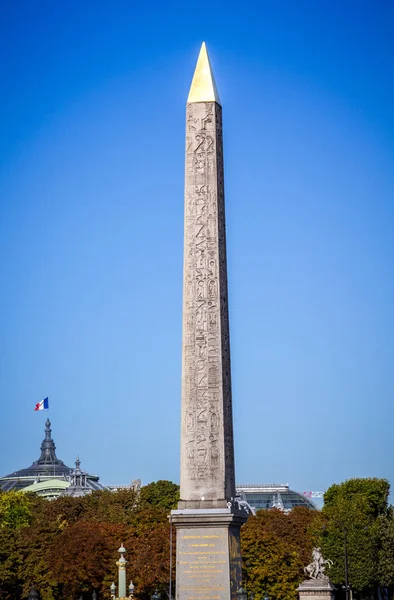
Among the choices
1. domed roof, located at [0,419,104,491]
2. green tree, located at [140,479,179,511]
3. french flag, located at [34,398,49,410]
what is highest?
domed roof, located at [0,419,104,491]

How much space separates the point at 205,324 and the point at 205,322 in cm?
5

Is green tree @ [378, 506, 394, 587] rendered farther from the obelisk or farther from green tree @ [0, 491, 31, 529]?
the obelisk

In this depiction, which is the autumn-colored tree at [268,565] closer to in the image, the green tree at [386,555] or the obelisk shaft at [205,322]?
the green tree at [386,555]

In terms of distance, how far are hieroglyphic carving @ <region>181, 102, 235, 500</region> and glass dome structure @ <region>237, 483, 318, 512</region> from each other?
106390 mm

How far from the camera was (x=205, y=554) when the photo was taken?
27.5 meters

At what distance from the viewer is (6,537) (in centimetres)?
6325

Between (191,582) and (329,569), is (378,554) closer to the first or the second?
(329,569)

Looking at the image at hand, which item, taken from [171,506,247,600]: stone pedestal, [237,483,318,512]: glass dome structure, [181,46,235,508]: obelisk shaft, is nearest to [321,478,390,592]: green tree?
[171,506,247,600]: stone pedestal

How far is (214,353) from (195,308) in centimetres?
114

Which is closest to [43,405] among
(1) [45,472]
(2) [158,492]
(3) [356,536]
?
(2) [158,492]

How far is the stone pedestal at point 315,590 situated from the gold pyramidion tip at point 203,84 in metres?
33.5

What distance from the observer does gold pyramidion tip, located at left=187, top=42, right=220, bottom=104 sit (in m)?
30.3

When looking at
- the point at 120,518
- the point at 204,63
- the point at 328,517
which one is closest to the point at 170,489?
the point at 120,518

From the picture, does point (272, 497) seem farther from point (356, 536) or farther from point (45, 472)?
point (356, 536)
